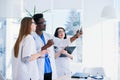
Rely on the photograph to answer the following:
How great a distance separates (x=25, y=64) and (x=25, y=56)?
4.4 inches

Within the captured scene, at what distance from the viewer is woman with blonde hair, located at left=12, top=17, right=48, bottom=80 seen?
2.97m

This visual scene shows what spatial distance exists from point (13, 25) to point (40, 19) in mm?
3115

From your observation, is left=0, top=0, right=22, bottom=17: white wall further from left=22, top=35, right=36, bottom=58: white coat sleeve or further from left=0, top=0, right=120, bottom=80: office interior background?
left=22, top=35, right=36, bottom=58: white coat sleeve

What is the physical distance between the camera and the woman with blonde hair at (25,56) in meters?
2.97

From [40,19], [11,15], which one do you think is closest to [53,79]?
[40,19]

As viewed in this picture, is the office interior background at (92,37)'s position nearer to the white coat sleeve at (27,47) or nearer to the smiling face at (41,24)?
the smiling face at (41,24)

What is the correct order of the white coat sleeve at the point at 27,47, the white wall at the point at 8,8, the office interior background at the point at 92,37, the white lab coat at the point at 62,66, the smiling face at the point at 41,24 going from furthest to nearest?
the office interior background at the point at 92,37 → the white wall at the point at 8,8 → the white lab coat at the point at 62,66 → the smiling face at the point at 41,24 → the white coat sleeve at the point at 27,47

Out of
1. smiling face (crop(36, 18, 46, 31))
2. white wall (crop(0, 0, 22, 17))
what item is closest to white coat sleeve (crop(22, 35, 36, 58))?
smiling face (crop(36, 18, 46, 31))

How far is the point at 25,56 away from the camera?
2945mm

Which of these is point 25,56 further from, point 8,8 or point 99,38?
point 99,38

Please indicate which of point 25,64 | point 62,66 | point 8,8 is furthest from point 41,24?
point 8,8

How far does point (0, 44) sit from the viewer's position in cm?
620

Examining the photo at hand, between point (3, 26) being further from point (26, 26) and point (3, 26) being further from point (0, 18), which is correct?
point (26, 26)

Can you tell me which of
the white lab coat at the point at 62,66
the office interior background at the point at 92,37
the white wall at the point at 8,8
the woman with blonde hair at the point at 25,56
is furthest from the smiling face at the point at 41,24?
the office interior background at the point at 92,37
